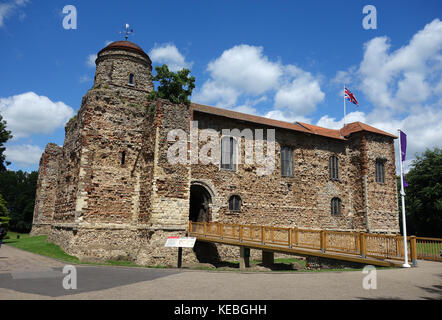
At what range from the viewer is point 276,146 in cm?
2383

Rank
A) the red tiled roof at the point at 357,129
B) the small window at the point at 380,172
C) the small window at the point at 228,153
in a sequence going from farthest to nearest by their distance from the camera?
the red tiled roof at the point at 357,129
the small window at the point at 380,172
the small window at the point at 228,153

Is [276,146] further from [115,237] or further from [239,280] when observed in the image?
[239,280]

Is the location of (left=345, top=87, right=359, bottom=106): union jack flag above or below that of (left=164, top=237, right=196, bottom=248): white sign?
above

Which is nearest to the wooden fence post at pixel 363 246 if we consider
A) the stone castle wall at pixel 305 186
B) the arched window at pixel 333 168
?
the stone castle wall at pixel 305 186

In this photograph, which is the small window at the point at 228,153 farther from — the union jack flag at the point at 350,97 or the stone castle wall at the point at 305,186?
the union jack flag at the point at 350,97

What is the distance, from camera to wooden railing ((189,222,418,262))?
35.6 feet

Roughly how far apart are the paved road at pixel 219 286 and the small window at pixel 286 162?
13.6 metres

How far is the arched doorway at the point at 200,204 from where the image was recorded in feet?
67.6

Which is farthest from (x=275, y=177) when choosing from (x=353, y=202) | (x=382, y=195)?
(x=382, y=195)

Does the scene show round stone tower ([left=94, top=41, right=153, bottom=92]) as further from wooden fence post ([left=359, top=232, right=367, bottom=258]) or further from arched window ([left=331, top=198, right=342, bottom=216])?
arched window ([left=331, top=198, right=342, bottom=216])

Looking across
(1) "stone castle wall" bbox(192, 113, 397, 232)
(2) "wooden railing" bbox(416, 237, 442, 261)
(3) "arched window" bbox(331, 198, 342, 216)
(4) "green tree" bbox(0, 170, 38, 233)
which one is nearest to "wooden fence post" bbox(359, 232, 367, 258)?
(2) "wooden railing" bbox(416, 237, 442, 261)

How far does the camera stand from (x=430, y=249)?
1562cm

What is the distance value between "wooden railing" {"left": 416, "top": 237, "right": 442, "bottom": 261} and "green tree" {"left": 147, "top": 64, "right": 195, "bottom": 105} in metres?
14.7
